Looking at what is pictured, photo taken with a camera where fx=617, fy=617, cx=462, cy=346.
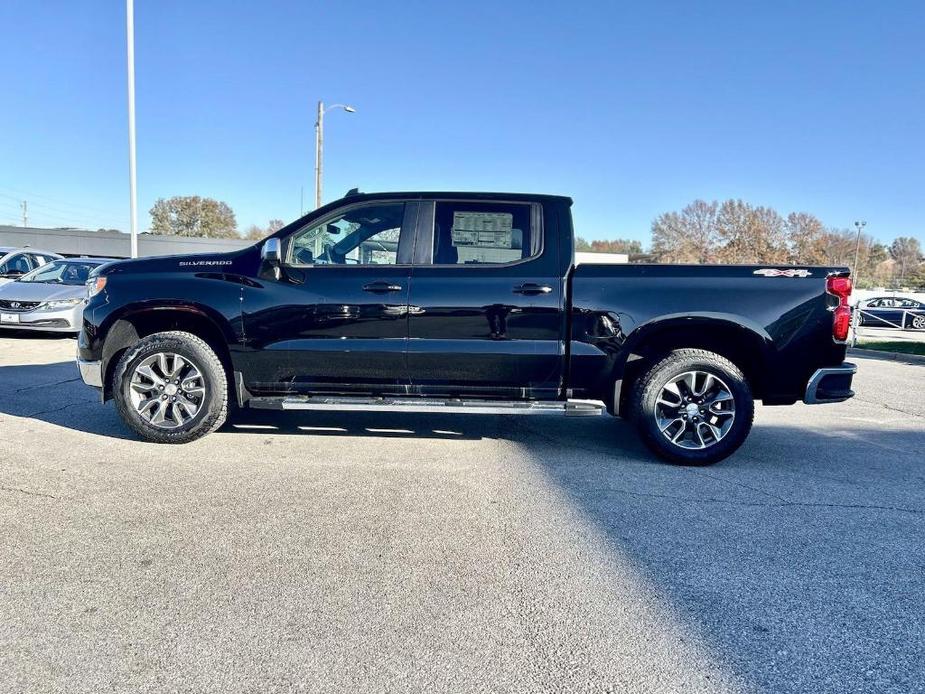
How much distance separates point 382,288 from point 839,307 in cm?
340

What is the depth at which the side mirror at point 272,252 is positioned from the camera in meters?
4.70

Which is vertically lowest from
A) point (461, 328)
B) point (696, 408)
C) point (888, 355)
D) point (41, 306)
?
point (888, 355)

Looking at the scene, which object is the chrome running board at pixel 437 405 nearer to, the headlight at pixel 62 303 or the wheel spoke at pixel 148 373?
the wheel spoke at pixel 148 373

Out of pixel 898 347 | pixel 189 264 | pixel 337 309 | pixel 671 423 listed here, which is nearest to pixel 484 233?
pixel 337 309

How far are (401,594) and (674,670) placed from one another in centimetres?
114

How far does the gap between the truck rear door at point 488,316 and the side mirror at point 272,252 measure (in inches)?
40.8

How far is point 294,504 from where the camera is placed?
3.70m

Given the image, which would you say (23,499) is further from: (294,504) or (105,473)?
(294,504)

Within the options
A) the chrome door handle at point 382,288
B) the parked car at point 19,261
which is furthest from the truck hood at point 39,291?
the chrome door handle at point 382,288

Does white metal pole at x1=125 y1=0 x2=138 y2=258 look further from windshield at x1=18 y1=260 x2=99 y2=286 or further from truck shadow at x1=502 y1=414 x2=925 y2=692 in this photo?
truck shadow at x1=502 y1=414 x2=925 y2=692

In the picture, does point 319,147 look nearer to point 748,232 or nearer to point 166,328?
point 166,328

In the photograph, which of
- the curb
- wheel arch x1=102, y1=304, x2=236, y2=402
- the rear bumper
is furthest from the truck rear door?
the curb

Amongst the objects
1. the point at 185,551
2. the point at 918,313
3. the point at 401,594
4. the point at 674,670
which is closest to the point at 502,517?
the point at 401,594

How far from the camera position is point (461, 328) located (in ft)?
15.3
